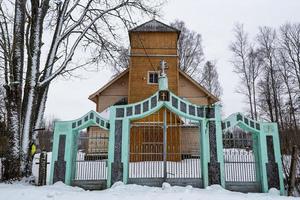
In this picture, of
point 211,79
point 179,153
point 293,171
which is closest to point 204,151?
point 179,153

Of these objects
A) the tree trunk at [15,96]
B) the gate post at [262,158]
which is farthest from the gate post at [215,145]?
the tree trunk at [15,96]

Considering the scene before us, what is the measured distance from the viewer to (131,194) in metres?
7.18

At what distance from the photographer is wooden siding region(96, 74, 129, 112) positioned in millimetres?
17812

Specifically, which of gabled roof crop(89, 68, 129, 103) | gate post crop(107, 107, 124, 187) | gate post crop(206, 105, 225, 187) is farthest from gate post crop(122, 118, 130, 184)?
gabled roof crop(89, 68, 129, 103)

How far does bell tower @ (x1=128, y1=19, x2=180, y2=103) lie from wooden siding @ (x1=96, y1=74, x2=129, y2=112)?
208cm

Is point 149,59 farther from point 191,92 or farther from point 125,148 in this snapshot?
point 125,148

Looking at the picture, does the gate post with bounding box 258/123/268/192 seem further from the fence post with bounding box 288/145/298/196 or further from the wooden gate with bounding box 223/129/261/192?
the fence post with bounding box 288/145/298/196

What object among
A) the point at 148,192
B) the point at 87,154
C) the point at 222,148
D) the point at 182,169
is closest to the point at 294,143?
the point at 222,148

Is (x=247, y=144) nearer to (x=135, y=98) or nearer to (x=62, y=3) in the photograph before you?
(x=135, y=98)

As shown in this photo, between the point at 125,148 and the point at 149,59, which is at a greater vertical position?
the point at 149,59

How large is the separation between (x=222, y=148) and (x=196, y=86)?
10.3 meters

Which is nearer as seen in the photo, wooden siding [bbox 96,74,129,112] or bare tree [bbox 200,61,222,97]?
wooden siding [bbox 96,74,129,112]

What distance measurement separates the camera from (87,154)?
9516 millimetres

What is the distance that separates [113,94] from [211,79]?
15.3 metres
